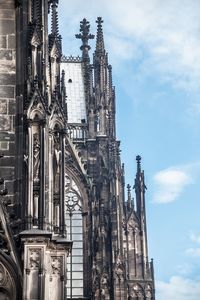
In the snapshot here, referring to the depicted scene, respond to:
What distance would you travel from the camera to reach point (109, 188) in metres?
42.5

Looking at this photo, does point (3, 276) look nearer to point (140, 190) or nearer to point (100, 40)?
point (140, 190)

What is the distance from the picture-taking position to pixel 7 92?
1551 centimetres

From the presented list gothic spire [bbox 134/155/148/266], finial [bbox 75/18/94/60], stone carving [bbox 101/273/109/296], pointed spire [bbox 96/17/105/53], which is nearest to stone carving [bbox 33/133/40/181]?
stone carving [bbox 101/273/109/296]

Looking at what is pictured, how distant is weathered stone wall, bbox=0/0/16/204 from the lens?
15.0m

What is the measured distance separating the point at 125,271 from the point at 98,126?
1009 cm

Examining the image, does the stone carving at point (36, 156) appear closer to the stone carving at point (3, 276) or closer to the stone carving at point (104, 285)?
the stone carving at point (3, 276)

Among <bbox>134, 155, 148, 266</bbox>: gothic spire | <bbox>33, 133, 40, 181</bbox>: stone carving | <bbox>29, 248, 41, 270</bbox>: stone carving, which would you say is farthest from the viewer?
<bbox>134, 155, 148, 266</bbox>: gothic spire

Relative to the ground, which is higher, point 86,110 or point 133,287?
point 86,110

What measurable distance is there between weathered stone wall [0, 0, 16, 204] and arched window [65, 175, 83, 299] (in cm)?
2634

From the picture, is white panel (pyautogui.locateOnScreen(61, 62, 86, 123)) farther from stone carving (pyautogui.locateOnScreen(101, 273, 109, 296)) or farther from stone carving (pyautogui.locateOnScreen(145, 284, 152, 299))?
stone carving (pyautogui.locateOnScreen(101, 273, 109, 296))

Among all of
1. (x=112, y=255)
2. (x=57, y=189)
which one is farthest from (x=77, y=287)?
(x=57, y=189)

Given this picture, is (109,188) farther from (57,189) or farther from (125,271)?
(57,189)

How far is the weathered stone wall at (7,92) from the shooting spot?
1496 cm

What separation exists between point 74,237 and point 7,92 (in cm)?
2827
